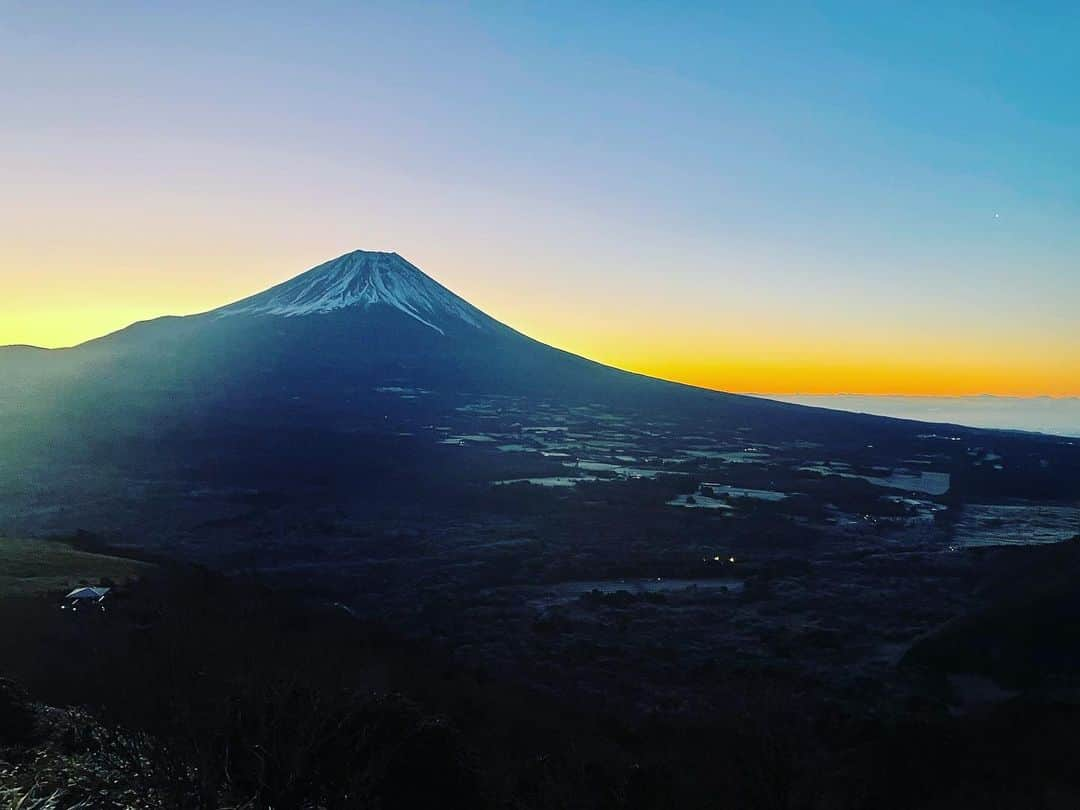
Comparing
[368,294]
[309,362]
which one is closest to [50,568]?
[309,362]

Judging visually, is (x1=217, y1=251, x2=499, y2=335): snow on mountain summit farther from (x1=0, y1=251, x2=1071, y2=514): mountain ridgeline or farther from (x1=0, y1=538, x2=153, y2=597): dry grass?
(x1=0, y1=538, x2=153, y2=597): dry grass

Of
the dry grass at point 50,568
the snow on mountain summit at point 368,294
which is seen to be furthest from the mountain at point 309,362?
the dry grass at point 50,568

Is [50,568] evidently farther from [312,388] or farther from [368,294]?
[368,294]

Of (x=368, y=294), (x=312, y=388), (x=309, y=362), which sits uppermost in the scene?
(x=368, y=294)

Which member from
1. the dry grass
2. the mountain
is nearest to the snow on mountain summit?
the mountain

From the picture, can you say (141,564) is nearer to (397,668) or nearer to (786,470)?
(397,668)
